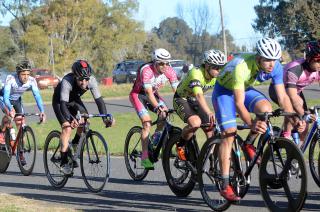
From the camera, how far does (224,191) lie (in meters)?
7.37

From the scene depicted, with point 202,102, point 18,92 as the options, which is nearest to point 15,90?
point 18,92

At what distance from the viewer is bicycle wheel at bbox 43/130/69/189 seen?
1026 centimetres

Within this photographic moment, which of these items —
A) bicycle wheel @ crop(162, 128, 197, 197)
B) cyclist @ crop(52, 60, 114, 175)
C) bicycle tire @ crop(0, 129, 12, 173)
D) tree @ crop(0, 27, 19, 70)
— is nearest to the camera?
bicycle wheel @ crop(162, 128, 197, 197)

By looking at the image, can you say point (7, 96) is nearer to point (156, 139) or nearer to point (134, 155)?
point (134, 155)

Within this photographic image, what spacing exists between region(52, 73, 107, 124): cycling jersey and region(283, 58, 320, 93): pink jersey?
104 inches

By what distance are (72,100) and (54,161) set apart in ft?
3.18

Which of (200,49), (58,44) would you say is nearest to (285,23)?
(58,44)

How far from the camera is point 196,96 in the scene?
8.69 metres

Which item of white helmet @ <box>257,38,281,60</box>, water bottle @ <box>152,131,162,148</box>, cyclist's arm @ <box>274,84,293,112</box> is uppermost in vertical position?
white helmet @ <box>257,38,281,60</box>

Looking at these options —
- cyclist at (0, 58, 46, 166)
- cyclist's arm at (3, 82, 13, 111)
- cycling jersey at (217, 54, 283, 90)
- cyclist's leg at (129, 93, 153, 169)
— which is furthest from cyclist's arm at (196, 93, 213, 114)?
cyclist's arm at (3, 82, 13, 111)

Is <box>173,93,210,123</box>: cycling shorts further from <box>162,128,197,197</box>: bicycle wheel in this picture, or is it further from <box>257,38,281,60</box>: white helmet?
<box>257,38,281,60</box>: white helmet

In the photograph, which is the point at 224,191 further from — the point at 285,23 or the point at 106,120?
the point at 285,23

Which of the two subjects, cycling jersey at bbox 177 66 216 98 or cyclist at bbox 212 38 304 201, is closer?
cyclist at bbox 212 38 304 201

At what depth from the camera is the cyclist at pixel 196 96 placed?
8625mm
